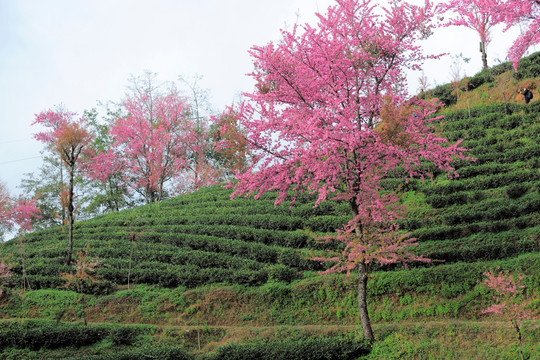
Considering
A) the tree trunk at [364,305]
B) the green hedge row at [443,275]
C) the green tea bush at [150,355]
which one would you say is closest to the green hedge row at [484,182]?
the green hedge row at [443,275]

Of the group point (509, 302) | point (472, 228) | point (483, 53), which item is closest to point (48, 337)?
point (509, 302)

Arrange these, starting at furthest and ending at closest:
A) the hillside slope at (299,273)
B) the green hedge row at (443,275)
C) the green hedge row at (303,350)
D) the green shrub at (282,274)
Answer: the green shrub at (282,274)
the green hedge row at (443,275)
the hillside slope at (299,273)
the green hedge row at (303,350)

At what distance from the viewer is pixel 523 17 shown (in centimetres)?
1419

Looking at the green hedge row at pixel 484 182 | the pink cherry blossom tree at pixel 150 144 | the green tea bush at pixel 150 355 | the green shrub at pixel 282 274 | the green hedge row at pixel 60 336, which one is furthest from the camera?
the pink cherry blossom tree at pixel 150 144

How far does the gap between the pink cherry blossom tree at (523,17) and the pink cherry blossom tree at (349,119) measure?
565cm

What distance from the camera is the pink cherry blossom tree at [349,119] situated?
29.2 feet

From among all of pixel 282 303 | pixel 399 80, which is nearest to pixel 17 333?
pixel 282 303

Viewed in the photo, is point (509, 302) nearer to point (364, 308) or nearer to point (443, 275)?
point (443, 275)

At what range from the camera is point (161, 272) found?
14016mm

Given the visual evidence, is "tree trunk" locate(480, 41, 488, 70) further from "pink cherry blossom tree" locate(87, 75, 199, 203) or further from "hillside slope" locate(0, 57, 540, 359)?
"pink cherry blossom tree" locate(87, 75, 199, 203)

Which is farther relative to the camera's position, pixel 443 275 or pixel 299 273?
pixel 299 273

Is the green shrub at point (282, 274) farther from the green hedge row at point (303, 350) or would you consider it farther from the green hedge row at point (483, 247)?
the green hedge row at point (303, 350)

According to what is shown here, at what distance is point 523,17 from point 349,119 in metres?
8.95

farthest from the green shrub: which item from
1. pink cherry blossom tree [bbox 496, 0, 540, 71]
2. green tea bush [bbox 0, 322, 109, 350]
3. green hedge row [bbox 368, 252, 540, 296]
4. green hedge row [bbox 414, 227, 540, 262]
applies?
pink cherry blossom tree [bbox 496, 0, 540, 71]
